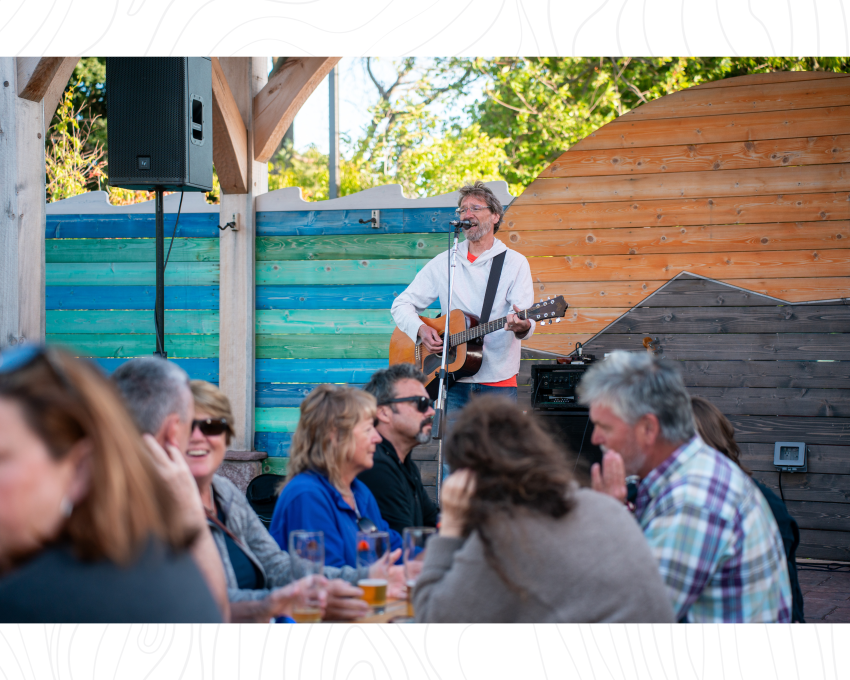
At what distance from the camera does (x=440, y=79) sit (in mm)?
15695

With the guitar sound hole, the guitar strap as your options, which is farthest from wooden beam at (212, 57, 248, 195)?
the guitar strap

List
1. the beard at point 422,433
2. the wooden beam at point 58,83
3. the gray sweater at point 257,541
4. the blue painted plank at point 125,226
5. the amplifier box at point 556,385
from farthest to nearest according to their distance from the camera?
the blue painted plank at point 125,226 < the amplifier box at point 556,385 < the wooden beam at point 58,83 < the beard at point 422,433 < the gray sweater at point 257,541

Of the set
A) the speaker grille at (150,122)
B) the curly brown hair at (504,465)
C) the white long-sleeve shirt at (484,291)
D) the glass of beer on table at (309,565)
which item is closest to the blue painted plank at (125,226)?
the speaker grille at (150,122)

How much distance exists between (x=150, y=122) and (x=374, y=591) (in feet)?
9.84

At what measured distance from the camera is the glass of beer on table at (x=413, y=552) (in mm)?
1976

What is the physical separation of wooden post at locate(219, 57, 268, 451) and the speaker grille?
1.27 meters

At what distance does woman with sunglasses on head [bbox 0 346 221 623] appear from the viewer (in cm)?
116

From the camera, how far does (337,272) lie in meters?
5.37

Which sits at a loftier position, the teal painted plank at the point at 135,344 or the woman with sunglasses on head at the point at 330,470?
the teal painted plank at the point at 135,344

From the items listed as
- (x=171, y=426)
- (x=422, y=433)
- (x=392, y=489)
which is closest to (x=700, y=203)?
(x=422, y=433)

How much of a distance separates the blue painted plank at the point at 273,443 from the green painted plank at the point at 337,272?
100cm

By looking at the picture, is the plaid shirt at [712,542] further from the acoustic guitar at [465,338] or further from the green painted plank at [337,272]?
the green painted plank at [337,272]

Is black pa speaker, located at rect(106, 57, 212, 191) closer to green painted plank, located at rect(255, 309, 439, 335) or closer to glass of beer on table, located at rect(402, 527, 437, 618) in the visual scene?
green painted plank, located at rect(255, 309, 439, 335)
